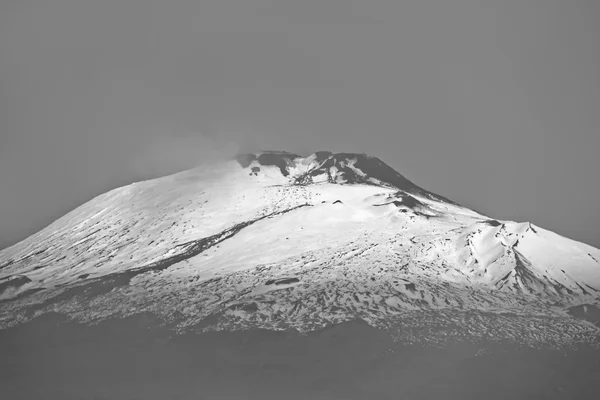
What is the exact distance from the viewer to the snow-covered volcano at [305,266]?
66.4 metres

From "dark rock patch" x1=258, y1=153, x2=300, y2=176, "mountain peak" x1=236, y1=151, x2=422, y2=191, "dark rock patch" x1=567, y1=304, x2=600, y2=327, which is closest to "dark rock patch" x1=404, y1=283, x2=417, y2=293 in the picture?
"dark rock patch" x1=567, y1=304, x2=600, y2=327

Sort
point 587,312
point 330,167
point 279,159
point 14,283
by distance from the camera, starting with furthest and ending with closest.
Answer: point 279,159
point 330,167
point 14,283
point 587,312

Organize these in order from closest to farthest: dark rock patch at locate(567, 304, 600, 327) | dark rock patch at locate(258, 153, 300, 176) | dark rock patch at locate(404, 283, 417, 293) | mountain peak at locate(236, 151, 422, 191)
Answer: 1. dark rock patch at locate(567, 304, 600, 327)
2. dark rock patch at locate(404, 283, 417, 293)
3. mountain peak at locate(236, 151, 422, 191)
4. dark rock patch at locate(258, 153, 300, 176)

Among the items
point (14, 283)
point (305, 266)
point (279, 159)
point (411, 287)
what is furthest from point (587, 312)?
point (279, 159)

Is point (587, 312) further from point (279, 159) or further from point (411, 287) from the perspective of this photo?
point (279, 159)

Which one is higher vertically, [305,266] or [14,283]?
[305,266]

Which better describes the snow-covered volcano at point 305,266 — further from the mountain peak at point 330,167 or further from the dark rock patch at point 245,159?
the dark rock patch at point 245,159

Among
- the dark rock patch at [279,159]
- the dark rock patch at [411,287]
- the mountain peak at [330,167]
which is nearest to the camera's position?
the dark rock patch at [411,287]

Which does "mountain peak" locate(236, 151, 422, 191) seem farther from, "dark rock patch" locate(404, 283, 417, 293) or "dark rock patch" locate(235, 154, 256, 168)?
"dark rock patch" locate(404, 283, 417, 293)

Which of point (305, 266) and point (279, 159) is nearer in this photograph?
point (305, 266)

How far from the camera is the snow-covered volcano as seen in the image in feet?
218

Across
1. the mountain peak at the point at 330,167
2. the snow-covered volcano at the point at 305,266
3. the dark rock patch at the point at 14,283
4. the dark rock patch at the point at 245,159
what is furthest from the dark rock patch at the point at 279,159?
the dark rock patch at the point at 14,283

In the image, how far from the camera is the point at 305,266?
84.8 meters

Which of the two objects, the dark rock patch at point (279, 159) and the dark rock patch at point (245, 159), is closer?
the dark rock patch at point (245, 159)
